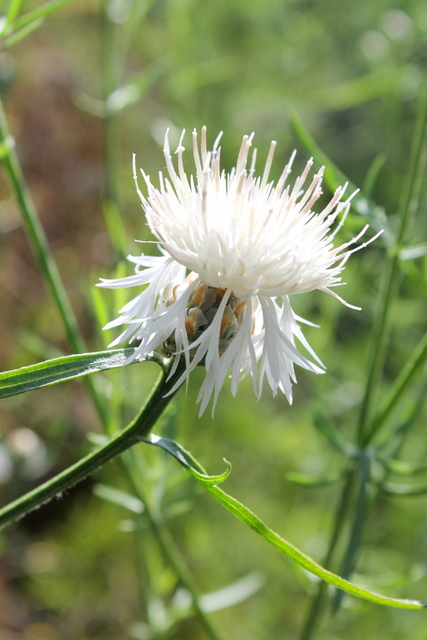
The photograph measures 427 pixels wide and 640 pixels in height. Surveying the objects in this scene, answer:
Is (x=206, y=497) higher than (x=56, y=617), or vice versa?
A: (x=206, y=497)

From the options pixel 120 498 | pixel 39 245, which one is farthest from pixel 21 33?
pixel 120 498

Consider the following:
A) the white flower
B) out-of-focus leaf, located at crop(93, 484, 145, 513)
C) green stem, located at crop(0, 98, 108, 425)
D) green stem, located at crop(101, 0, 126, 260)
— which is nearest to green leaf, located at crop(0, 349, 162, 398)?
the white flower

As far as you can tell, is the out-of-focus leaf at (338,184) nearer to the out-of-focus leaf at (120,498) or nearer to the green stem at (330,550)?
the green stem at (330,550)

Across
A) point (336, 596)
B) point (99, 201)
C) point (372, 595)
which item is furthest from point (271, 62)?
point (372, 595)

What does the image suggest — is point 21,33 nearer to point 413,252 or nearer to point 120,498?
point 413,252

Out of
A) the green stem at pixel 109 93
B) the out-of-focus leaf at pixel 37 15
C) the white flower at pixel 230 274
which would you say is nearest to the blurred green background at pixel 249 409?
the green stem at pixel 109 93

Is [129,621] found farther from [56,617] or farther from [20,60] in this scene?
[20,60]
